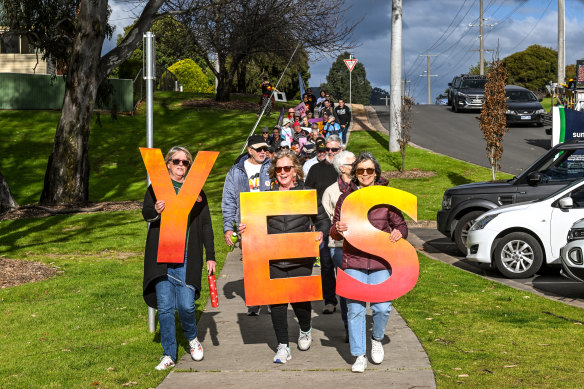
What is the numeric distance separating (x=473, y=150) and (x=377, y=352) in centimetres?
2381

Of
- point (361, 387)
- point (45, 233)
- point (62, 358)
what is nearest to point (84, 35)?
point (45, 233)

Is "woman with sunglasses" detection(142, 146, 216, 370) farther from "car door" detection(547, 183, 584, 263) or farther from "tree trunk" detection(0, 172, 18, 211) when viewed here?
"tree trunk" detection(0, 172, 18, 211)

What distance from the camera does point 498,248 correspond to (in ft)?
41.1

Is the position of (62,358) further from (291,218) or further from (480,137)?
(480,137)

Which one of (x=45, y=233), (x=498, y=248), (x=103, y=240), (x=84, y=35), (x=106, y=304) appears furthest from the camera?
(x=84, y=35)

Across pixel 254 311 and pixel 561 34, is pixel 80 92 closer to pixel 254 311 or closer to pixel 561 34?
pixel 254 311

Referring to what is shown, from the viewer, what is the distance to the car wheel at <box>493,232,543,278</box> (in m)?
12.4

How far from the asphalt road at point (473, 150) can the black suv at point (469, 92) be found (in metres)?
0.53

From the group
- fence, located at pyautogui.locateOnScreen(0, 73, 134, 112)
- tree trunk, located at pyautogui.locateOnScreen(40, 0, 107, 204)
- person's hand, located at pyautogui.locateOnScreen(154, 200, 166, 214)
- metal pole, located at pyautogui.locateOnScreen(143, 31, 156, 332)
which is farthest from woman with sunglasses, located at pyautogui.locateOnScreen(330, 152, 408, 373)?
fence, located at pyautogui.locateOnScreen(0, 73, 134, 112)

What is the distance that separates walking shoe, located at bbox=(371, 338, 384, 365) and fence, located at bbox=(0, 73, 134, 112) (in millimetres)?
33884

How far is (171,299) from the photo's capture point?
7.30 m

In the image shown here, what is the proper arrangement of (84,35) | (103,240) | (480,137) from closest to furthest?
(103,240) → (84,35) → (480,137)

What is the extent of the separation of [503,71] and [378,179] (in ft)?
53.6

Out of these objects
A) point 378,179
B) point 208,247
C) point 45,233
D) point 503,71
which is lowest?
point 45,233
